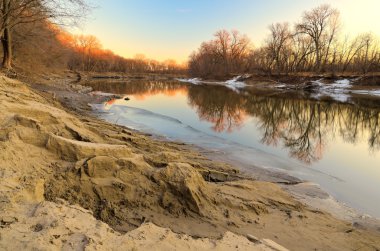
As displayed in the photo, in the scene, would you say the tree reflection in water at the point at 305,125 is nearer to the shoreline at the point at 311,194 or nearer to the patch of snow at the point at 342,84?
the shoreline at the point at 311,194

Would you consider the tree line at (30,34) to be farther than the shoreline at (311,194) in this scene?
Yes

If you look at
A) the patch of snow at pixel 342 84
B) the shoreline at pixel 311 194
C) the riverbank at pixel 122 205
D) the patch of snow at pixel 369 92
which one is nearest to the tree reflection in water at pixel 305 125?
the shoreline at pixel 311 194

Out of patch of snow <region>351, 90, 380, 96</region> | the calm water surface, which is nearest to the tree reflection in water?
the calm water surface

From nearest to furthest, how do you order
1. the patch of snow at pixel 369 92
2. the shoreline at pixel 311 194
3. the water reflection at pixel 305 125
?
the shoreline at pixel 311 194
the water reflection at pixel 305 125
the patch of snow at pixel 369 92

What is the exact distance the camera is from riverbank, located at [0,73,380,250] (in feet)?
9.27

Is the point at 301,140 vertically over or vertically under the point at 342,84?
under

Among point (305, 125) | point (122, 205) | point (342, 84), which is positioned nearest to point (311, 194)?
point (122, 205)

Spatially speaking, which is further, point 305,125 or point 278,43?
point 278,43

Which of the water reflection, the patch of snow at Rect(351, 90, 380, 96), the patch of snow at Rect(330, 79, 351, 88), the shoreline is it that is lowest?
the shoreline

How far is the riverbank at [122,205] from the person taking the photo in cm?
283

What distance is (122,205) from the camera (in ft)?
12.5

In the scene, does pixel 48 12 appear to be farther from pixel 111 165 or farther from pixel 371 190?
pixel 371 190

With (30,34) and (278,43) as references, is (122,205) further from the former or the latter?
(278,43)

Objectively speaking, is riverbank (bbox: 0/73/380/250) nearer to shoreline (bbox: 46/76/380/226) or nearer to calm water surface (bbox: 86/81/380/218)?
shoreline (bbox: 46/76/380/226)
